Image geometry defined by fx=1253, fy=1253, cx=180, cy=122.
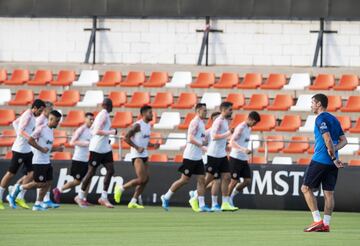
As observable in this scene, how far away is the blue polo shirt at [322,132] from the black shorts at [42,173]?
25.7 ft

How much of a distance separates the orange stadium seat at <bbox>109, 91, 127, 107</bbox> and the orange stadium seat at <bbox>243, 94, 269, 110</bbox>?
3.41m

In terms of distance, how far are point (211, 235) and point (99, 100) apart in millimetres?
17370

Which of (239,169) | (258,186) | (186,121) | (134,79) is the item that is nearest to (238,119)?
(186,121)

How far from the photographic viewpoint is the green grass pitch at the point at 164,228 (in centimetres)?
1603

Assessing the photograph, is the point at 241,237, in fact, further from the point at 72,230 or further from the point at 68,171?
the point at 68,171

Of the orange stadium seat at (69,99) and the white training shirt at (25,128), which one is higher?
the orange stadium seat at (69,99)

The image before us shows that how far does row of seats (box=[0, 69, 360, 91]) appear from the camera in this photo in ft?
109

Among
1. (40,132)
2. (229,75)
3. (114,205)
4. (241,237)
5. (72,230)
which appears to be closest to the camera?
(241,237)

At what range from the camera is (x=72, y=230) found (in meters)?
18.1

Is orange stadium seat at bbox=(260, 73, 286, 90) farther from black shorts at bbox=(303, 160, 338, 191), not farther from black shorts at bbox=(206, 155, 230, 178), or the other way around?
black shorts at bbox=(303, 160, 338, 191)

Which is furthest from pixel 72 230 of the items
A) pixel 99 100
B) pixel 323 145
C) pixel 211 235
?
pixel 99 100

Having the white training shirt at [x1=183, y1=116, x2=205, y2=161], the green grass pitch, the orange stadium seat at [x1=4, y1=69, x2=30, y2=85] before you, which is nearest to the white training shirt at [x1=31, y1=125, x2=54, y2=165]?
the green grass pitch

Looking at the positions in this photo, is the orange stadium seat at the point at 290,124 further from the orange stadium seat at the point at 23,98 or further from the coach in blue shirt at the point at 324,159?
the coach in blue shirt at the point at 324,159

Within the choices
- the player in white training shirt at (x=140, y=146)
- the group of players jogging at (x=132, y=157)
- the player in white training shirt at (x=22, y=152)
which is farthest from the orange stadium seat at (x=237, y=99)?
the player in white training shirt at (x=22, y=152)
